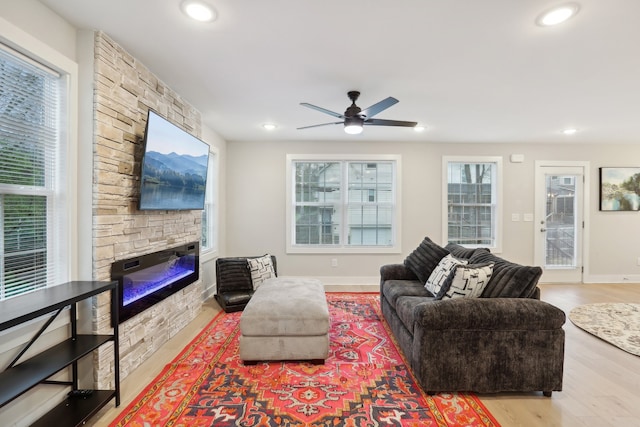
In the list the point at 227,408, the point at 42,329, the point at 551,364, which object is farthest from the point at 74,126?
the point at 551,364

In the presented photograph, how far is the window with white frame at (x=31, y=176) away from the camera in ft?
5.22

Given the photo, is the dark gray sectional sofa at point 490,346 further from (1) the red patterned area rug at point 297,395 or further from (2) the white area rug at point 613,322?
(2) the white area rug at point 613,322

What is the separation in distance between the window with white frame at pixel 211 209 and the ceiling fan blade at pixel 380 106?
2.62 m

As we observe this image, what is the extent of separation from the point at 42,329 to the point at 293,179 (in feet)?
12.4

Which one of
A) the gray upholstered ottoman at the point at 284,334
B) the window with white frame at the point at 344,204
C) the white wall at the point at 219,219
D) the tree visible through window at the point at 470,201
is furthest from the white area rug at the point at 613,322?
the white wall at the point at 219,219

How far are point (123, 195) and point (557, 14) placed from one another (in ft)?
10.5

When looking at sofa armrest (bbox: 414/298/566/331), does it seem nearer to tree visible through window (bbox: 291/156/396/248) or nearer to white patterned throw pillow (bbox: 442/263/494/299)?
white patterned throw pillow (bbox: 442/263/494/299)

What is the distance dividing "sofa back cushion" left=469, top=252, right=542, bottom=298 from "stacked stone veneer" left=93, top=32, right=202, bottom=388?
9.25 ft

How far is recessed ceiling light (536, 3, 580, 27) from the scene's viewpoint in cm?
167

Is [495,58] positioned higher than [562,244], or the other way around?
[495,58]

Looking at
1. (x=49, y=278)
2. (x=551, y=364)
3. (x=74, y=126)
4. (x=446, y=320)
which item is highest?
(x=74, y=126)

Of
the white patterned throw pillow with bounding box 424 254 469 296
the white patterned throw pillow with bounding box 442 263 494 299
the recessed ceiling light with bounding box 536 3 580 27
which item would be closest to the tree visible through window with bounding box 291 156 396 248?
the white patterned throw pillow with bounding box 424 254 469 296

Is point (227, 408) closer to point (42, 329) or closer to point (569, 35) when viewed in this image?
point (42, 329)

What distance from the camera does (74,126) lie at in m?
1.92
